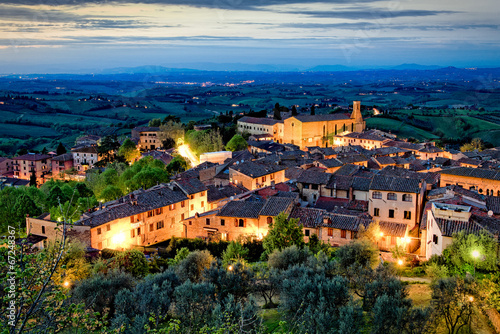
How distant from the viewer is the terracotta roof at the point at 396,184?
25703 mm

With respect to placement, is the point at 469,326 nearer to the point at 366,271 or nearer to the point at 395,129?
the point at 366,271

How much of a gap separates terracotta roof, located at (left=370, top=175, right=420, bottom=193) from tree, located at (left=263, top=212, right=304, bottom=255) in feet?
23.2

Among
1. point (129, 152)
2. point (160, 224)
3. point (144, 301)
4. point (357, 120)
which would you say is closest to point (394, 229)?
point (144, 301)

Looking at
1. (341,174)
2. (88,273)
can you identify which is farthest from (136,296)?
(341,174)

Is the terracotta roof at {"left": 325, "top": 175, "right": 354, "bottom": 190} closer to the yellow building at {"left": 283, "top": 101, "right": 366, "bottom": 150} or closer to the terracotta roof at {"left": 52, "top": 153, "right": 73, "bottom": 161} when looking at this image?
the yellow building at {"left": 283, "top": 101, "right": 366, "bottom": 150}

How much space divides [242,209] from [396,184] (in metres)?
9.00

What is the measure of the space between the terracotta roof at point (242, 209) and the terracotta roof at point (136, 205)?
4.77 meters

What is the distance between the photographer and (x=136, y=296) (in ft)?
49.6

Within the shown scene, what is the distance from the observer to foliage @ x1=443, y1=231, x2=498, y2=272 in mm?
16875

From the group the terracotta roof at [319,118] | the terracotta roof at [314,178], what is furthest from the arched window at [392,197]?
the terracotta roof at [319,118]

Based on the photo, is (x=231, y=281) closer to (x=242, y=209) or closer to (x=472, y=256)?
(x=472, y=256)

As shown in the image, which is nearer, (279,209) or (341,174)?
(279,209)

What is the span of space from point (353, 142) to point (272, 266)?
50813mm

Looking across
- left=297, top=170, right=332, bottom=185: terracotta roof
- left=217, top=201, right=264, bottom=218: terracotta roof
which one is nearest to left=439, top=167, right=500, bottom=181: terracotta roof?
left=297, top=170, right=332, bottom=185: terracotta roof
